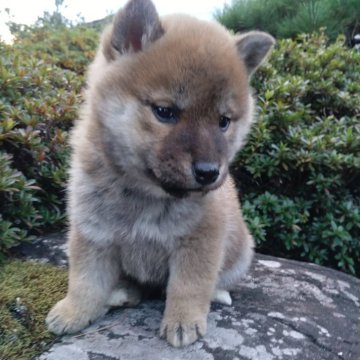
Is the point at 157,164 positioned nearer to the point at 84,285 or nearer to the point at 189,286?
the point at 189,286

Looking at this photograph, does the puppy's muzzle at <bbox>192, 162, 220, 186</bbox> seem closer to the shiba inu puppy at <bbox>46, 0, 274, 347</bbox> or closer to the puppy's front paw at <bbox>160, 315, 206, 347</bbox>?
the shiba inu puppy at <bbox>46, 0, 274, 347</bbox>

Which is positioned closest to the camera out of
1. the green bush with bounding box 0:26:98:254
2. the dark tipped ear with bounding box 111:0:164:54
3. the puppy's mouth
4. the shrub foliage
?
the puppy's mouth

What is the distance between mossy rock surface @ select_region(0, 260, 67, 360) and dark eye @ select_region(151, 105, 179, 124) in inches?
51.2

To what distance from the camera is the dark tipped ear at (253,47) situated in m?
2.90

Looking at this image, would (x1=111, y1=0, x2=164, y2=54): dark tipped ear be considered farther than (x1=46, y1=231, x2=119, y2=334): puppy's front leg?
No

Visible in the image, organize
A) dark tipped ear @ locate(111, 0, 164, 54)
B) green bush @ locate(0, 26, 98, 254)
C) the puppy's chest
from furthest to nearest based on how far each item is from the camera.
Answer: green bush @ locate(0, 26, 98, 254) → the puppy's chest → dark tipped ear @ locate(111, 0, 164, 54)

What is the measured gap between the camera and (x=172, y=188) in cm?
248

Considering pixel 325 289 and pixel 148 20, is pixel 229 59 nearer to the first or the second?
pixel 148 20

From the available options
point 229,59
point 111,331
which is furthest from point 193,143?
point 111,331

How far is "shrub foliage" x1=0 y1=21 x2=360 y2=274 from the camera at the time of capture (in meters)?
3.74

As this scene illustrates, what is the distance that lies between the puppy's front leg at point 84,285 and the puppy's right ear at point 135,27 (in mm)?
1067

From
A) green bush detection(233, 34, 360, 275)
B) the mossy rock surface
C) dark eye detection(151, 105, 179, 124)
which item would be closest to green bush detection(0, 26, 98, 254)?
the mossy rock surface

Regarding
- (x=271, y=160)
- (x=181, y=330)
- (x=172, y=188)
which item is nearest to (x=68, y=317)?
(x=181, y=330)

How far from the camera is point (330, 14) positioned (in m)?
7.89
